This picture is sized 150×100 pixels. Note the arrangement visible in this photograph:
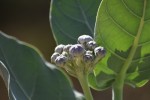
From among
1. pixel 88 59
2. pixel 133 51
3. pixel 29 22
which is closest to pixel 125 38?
pixel 133 51

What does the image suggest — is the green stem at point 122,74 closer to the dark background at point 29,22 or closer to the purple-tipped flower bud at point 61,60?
the purple-tipped flower bud at point 61,60

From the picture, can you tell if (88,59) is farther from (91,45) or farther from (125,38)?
(125,38)

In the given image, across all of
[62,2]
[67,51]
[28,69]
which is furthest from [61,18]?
[67,51]

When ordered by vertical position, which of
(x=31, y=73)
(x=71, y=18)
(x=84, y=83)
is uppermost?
(x=71, y=18)

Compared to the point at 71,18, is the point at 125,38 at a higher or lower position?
lower

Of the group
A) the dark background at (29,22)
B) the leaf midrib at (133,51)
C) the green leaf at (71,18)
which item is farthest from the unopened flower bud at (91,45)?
the dark background at (29,22)

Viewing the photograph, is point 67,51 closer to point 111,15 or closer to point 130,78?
point 111,15
